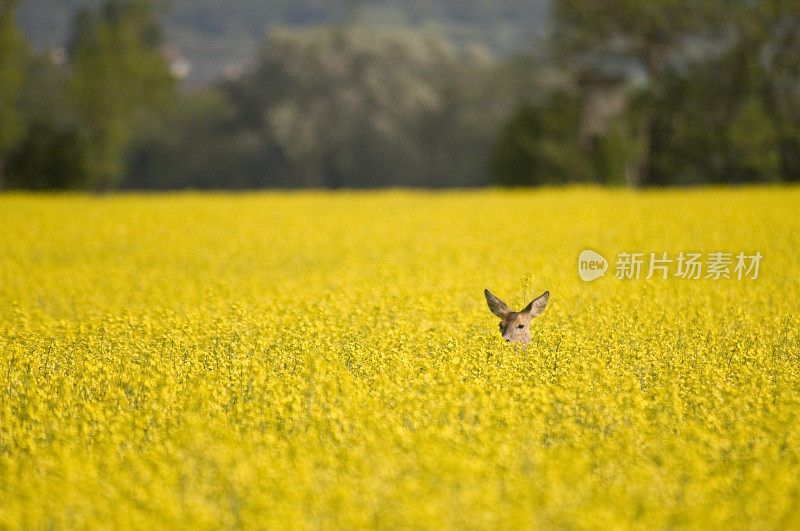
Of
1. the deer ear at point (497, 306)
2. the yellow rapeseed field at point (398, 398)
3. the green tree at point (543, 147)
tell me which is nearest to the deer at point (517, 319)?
the deer ear at point (497, 306)

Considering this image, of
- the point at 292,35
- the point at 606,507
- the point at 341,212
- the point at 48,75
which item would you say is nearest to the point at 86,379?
the point at 606,507

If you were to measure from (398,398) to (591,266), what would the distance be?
5.79 m

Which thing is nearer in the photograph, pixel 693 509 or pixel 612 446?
pixel 693 509

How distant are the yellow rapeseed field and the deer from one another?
16 centimetres

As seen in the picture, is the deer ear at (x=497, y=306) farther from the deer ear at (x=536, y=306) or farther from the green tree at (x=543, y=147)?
the green tree at (x=543, y=147)

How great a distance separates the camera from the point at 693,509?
4.54 m

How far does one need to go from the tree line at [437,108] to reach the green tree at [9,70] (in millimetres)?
78

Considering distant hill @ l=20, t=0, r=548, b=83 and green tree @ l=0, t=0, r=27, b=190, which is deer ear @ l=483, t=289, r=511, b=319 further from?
distant hill @ l=20, t=0, r=548, b=83

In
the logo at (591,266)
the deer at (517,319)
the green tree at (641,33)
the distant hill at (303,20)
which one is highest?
the distant hill at (303,20)

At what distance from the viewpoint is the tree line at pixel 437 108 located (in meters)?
34.0

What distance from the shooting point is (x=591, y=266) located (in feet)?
37.0

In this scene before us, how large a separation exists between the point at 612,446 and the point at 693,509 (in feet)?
2.83

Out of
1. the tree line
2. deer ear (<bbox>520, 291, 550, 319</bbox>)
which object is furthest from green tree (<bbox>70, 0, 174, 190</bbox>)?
deer ear (<bbox>520, 291, 550, 319</bbox>)

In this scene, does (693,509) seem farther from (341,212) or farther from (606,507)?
(341,212)
